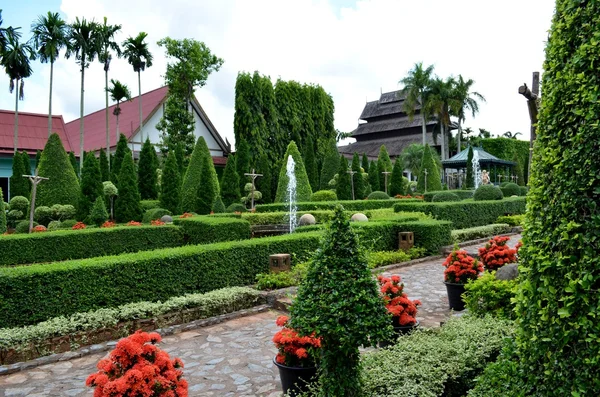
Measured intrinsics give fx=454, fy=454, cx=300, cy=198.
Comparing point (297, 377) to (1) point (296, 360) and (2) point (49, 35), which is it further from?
(2) point (49, 35)

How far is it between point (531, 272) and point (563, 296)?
0.22 meters

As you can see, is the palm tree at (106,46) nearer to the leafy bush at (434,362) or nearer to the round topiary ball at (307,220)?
the round topiary ball at (307,220)

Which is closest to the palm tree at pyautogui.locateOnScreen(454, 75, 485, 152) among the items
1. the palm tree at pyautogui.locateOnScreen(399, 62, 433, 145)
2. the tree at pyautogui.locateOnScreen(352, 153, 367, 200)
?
the palm tree at pyautogui.locateOnScreen(399, 62, 433, 145)

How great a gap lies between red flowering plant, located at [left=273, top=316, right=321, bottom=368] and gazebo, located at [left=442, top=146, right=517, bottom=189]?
33014 mm

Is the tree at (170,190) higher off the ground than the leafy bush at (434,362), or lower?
higher

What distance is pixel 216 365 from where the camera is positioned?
524cm

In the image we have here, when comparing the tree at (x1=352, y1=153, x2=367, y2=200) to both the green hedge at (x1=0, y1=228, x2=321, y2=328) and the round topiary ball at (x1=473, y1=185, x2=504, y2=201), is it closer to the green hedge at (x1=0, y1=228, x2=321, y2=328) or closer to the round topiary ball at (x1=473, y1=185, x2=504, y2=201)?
the round topiary ball at (x1=473, y1=185, x2=504, y2=201)

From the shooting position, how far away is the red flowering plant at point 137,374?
3.28 metres

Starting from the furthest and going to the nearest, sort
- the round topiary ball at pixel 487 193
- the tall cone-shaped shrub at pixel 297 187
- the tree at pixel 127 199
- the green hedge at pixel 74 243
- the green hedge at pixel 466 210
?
the tall cone-shaped shrub at pixel 297 187
the round topiary ball at pixel 487 193
the tree at pixel 127 199
the green hedge at pixel 466 210
the green hedge at pixel 74 243

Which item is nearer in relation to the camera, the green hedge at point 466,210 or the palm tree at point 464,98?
the green hedge at point 466,210

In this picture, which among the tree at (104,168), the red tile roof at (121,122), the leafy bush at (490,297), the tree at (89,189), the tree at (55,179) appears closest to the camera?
the leafy bush at (490,297)

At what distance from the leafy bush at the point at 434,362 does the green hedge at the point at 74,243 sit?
10.1 metres

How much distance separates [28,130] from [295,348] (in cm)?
3202

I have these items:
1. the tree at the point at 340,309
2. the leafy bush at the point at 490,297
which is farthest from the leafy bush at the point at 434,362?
the leafy bush at the point at 490,297
